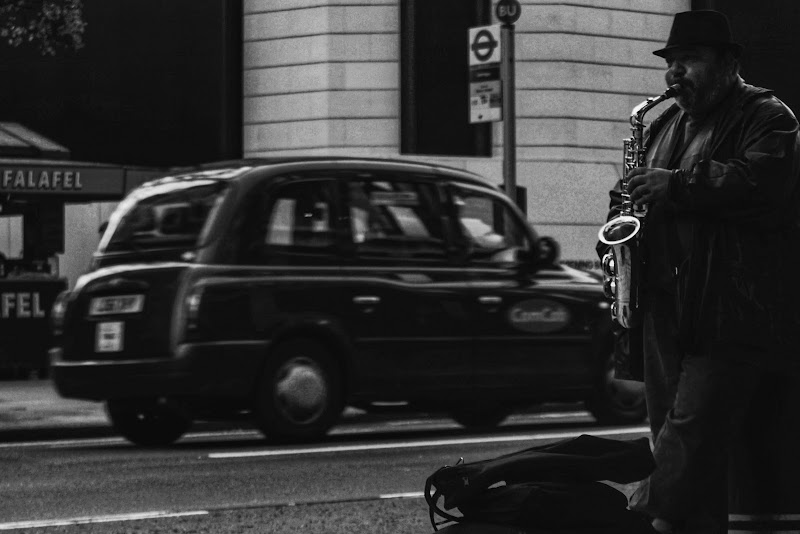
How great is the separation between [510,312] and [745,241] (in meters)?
6.93

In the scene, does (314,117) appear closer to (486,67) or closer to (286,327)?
(486,67)

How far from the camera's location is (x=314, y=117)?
2139 cm

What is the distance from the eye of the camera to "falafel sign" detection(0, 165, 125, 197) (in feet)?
55.0

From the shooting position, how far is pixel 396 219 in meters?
10.8

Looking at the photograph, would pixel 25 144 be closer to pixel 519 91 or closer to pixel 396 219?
pixel 519 91

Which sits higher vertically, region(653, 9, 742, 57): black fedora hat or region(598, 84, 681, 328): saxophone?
region(653, 9, 742, 57): black fedora hat

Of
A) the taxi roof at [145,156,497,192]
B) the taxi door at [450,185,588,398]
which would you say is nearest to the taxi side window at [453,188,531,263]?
the taxi door at [450,185,588,398]

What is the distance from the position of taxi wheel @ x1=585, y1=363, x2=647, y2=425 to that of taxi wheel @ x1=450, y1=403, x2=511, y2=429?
68 cm

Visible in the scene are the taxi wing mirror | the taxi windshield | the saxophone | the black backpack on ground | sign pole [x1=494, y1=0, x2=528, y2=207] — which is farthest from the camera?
sign pole [x1=494, y1=0, x2=528, y2=207]

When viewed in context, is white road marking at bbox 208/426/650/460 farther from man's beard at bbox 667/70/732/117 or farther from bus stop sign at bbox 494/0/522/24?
bus stop sign at bbox 494/0/522/24

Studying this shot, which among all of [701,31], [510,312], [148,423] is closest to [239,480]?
[148,423]

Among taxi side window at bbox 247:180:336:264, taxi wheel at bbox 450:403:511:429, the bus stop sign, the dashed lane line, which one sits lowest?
taxi wheel at bbox 450:403:511:429

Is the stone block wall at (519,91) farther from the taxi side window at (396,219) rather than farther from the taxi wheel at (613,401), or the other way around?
the taxi side window at (396,219)

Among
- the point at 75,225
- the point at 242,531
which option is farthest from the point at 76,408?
the point at 75,225
